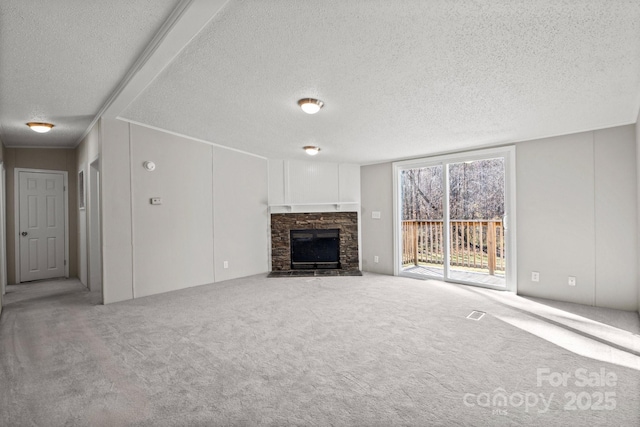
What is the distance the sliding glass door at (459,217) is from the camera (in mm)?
4574

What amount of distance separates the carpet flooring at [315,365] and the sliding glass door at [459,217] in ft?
4.49

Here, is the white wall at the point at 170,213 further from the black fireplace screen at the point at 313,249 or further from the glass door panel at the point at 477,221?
the glass door panel at the point at 477,221

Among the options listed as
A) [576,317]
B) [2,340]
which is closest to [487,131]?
[576,317]

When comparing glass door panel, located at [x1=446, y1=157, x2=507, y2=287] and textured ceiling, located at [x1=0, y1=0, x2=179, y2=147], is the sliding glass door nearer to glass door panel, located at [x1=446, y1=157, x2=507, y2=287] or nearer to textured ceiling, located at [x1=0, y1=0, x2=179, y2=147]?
glass door panel, located at [x1=446, y1=157, x2=507, y2=287]

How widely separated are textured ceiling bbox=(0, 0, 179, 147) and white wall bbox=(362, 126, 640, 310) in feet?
14.7

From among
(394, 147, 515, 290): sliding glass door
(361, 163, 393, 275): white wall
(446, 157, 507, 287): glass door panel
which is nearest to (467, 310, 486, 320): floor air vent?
(394, 147, 515, 290): sliding glass door

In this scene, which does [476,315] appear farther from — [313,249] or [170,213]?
[170,213]

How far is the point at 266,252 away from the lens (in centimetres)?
609

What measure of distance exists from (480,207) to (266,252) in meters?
3.95

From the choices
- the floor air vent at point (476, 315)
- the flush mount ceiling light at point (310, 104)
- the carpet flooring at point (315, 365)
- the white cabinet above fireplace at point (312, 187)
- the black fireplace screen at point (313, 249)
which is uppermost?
the flush mount ceiling light at point (310, 104)

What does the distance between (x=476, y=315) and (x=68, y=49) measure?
448 centimetres

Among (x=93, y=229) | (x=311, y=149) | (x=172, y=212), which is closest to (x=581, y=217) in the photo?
(x=311, y=149)

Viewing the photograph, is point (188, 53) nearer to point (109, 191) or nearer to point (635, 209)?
point (109, 191)

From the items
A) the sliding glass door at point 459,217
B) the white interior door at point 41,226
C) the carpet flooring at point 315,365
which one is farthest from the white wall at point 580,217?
the white interior door at point 41,226
